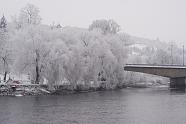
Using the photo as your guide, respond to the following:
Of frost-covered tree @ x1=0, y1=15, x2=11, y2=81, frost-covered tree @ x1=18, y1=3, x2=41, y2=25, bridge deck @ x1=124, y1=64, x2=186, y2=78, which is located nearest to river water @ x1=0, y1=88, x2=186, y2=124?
frost-covered tree @ x1=0, y1=15, x2=11, y2=81

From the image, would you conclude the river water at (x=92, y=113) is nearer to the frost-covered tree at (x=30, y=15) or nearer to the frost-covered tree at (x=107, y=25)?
the frost-covered tree at (x=30, y=15)

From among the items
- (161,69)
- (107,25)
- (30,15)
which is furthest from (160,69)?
(30,15)

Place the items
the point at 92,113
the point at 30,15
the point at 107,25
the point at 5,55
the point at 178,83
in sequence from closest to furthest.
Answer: the point at 92,113 < the point at 5,55 < the point at 30,15 < the point at 107,25 < the point at 178,83

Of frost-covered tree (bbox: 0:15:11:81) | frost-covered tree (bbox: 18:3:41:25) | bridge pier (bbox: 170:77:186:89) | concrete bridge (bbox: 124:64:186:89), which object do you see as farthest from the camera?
bridge pier (bbox: 170:77:186:89)

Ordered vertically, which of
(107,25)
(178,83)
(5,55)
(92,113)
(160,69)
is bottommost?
(92,113)

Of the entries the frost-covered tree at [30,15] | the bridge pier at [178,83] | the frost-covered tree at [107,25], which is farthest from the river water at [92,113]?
the bridge pier at [178,83]

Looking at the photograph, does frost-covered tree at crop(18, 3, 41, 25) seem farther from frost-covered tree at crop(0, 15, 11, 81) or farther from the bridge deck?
the bridge deck

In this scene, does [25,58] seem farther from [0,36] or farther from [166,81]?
[166,81]

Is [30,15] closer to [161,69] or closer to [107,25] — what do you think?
[107,25]

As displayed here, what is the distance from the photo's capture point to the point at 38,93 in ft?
207

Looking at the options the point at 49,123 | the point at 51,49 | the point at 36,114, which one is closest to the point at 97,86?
the point at 51,49

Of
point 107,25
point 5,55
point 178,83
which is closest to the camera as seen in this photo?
point 5,55

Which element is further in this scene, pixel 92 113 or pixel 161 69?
pixel 161 69

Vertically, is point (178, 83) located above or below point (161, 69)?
below
